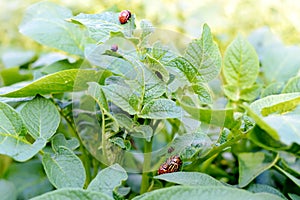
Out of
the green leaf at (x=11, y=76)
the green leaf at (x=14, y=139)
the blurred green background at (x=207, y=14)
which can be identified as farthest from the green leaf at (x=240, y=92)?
the blurred green background at (x=207, y=14)

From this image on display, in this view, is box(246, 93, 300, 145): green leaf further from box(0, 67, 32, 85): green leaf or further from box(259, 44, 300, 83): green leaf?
box(0, 67, 32, 85): green leaf

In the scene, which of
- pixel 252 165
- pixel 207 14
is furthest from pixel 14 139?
pixel 207 14

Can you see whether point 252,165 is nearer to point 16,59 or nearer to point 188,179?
point 188,179

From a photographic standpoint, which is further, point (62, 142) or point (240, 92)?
point (240, 92)

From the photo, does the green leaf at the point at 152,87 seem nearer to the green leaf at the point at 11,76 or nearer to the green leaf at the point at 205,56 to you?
the green leaf at the point at 205,56

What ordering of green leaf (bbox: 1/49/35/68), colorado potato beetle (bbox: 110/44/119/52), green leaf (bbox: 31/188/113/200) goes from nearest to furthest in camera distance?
green leaf (bbox: 31/188/113/200), colorado potato beetle (bbox: 110/44/119/52), green leaf (bbox: 1/49/35/68)

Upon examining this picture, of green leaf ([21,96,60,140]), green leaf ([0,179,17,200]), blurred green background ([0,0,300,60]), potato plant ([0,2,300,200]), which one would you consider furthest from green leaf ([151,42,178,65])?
blurred green background ([0,0,300,60])

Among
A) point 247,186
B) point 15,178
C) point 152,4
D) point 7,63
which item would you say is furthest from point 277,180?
point 152,4

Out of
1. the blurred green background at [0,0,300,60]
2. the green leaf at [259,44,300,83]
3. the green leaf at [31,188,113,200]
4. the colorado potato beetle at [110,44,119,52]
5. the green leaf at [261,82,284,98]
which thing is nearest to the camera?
the green leaf at [31,188,113,200]
